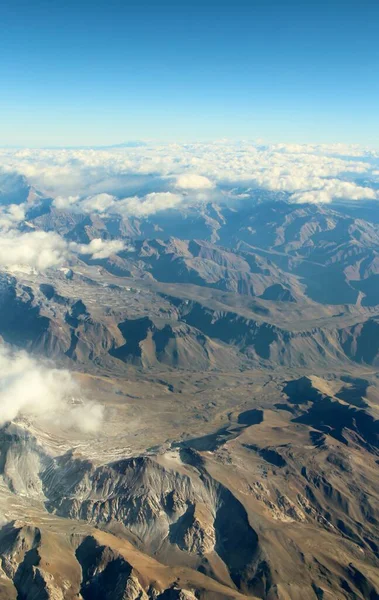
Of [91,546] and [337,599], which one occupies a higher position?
[91,546]

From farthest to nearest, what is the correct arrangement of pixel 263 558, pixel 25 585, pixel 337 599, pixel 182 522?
pixel 182 522 < pixel 263 558 < pixel 337 599 < pixel 25 585

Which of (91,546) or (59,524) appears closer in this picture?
(91,546)

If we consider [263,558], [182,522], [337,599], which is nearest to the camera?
[337,599]

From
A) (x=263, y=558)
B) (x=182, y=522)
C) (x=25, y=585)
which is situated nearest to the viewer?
(x=25, y=585)

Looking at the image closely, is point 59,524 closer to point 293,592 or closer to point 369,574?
point 293,592

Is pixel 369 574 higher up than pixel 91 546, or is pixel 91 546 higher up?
pixel 91 546

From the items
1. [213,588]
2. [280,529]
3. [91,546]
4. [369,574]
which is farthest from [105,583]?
[369,574]

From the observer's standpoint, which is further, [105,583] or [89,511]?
[89,511]

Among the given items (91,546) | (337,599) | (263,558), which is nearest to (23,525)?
(91,546)

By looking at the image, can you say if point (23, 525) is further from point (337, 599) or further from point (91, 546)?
point (337, 599)
